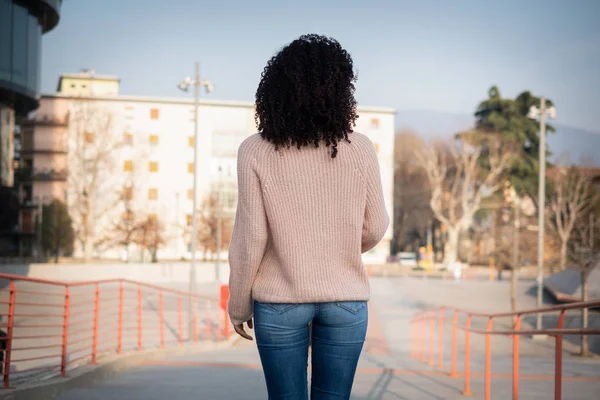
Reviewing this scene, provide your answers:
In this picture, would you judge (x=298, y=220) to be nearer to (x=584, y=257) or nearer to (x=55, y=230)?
(x=584, y=257)

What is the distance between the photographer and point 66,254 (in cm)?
5359

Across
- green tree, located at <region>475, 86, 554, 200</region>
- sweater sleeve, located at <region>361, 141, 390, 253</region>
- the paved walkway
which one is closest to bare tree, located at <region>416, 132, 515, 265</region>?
green tree, located at <region>475, 86, 554, 200</region>

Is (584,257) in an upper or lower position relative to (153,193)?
lower

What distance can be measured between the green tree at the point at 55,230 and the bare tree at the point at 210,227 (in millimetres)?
9618

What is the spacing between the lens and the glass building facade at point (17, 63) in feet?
67.1

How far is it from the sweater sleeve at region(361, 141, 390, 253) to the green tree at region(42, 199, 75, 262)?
47642mm

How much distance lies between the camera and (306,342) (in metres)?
2.34

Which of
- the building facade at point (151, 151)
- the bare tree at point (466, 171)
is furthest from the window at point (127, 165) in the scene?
the bare tree at point (466, 171)

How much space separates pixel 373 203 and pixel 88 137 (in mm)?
51255

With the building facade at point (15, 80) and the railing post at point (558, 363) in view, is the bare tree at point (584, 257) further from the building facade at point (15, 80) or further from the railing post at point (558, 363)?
the building facade at point (15, 80)

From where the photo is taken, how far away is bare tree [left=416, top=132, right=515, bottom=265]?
181 ft

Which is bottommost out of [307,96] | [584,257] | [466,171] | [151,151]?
[584,257]

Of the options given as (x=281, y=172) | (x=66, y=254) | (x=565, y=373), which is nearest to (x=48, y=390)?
(x=565, y=373)

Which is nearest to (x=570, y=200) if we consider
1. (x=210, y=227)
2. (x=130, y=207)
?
(x=210, y=227)
